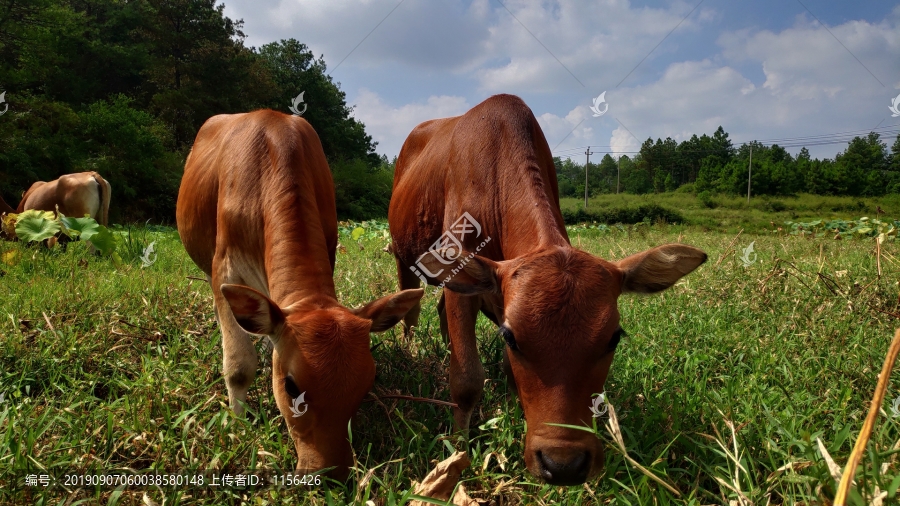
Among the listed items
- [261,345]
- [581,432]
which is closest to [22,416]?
[261,345]

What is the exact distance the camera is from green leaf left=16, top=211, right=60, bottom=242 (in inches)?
285

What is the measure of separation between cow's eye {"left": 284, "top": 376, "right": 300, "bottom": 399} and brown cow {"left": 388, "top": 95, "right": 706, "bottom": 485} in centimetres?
89

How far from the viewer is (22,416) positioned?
9.23ft

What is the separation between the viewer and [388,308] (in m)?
2.90

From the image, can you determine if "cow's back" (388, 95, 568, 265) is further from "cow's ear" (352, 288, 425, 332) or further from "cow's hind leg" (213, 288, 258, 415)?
"cow's hind leg" (213, 288, 258, 415)

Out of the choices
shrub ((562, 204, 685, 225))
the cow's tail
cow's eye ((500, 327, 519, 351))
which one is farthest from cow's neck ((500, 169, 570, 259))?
shrub ((562, 204, 685, 225))

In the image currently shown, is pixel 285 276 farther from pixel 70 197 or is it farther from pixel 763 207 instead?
pixel 763 207

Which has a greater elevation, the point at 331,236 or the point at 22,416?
the point at 331,236

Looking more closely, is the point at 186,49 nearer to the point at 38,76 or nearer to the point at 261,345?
the point at 38,76

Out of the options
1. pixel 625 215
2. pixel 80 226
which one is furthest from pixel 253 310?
pixel 625 215

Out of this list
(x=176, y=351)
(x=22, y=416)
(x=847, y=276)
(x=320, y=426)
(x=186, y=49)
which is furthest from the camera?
(x=186, y=49)

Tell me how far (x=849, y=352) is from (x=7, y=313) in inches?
254

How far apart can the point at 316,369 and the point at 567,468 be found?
3.84ft

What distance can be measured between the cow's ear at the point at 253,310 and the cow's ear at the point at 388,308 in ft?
1.40
